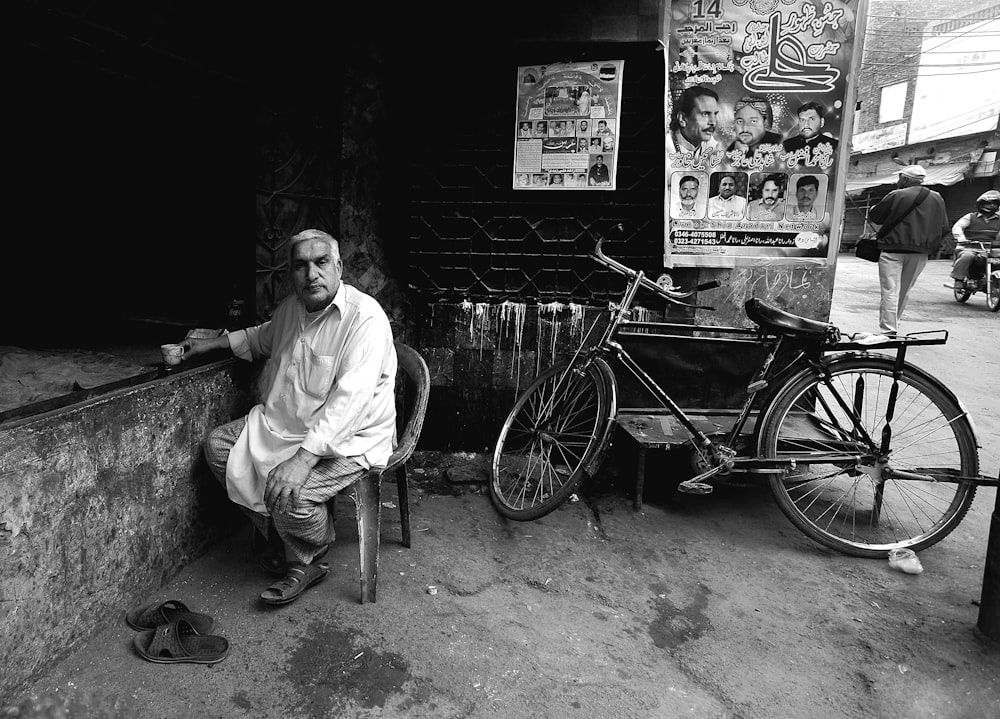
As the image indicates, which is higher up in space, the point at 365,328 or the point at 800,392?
the point at 365,328

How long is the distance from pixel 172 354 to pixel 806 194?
365 cm

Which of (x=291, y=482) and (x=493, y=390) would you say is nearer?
(x=291, y=482)

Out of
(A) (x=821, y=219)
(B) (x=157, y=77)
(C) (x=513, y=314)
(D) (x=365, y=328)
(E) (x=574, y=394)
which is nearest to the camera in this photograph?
(D) (x=365, y=328)

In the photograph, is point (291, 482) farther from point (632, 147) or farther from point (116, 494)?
point (632, 147)

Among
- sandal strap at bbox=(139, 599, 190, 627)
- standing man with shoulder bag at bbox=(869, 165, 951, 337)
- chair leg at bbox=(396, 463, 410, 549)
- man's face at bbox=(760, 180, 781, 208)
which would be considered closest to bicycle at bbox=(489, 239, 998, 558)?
chair leg at bbox=(396, 463, 410, 549)

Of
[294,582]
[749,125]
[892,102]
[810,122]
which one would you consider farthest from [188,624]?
[892,102]

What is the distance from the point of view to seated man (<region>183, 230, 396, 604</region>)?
265 cm

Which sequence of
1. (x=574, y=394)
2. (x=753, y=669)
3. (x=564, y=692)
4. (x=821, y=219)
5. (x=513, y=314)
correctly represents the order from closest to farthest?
(x=564, y=692) < (x=753, y=669) < (x=574, y=394) < (x=821, y=219) < (x=513, y=314)

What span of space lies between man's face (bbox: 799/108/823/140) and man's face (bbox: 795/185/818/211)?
1.03ft

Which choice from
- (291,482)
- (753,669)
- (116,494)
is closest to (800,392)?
(753,669)

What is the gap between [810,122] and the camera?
4008 millimetres

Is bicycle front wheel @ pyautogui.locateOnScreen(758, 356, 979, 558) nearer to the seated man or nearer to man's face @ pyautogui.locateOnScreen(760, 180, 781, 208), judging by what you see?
man's face @ pyautogui.locateOnScreen(760, 180, 781, 208)

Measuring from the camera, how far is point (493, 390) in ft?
14.9

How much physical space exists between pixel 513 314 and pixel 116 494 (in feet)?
8.48
